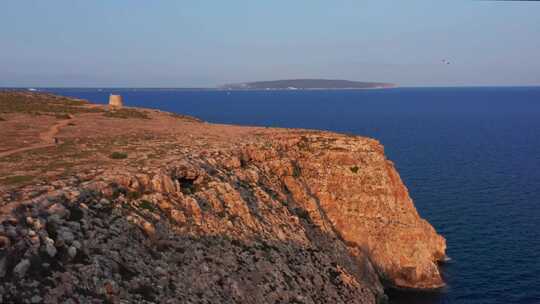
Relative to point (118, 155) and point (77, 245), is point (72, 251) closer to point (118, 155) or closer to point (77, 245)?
point (77, 245)

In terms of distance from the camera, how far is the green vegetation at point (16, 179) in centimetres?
2211

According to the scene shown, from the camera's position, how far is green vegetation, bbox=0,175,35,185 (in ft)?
72.5

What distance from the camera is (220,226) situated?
89.6ft

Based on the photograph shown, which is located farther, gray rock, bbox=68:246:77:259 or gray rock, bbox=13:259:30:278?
gray rock, bbox=68:246:77:259

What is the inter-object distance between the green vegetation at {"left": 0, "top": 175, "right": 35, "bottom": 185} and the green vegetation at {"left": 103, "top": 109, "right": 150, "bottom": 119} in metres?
35.2

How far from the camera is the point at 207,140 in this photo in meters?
42.3

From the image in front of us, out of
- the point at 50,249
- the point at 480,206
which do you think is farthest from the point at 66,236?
the point at 480,206

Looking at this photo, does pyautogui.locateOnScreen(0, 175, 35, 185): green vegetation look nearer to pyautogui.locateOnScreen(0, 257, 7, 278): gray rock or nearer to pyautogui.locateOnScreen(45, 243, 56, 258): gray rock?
pyautogui.locateOnScreen(45, 243, 56, 258): gray rock

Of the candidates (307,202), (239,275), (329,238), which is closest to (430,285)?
(329,238)

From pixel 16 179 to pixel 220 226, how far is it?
468 inches

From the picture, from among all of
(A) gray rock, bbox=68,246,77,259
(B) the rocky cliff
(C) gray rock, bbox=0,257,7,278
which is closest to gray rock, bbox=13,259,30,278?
(B) the rocky cliff

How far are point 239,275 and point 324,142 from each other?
2563 cm

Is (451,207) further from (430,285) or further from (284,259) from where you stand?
(284,259)

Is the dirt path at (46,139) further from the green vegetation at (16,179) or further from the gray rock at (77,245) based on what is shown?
the gray rock at (77,245)
